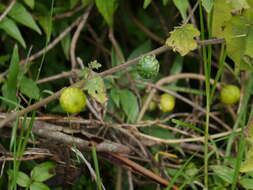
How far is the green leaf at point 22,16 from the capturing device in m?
1.42

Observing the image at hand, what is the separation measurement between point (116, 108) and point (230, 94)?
0.43m

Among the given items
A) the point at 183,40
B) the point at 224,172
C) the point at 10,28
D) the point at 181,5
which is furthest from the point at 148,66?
the point at 10,28

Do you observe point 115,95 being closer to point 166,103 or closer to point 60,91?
point 166,103

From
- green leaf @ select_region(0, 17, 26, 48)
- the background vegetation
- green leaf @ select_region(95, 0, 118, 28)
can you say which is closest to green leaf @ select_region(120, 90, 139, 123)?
the background vegetation

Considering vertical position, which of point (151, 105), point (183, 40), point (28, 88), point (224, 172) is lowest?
point (224, 172)

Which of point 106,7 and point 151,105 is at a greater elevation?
point 106,7

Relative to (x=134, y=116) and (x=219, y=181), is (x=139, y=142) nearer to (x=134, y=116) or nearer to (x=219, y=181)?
(x=134, y=116)

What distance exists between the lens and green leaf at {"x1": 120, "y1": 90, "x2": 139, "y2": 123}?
151cm

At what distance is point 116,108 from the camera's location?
1.57 metres

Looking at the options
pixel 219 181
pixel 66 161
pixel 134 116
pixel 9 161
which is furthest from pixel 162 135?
pixel 9 161

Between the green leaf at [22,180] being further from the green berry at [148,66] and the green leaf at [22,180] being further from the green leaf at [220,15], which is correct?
the green leaf at [220,15]

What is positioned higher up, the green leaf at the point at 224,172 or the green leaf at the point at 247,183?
the green leaf at the point at 247,183

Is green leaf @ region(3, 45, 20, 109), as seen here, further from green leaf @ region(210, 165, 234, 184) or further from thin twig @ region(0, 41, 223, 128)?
green leaf @ region(210, 165, 234, 184)

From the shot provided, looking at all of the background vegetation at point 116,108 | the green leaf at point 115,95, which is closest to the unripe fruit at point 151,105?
the background vegetation at point 116,108
